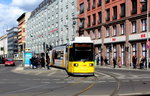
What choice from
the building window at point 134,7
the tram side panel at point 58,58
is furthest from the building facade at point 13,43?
the tram side panel at point 58,58

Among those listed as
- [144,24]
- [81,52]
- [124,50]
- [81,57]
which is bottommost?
[81,57]

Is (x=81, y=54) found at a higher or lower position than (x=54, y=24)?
lower

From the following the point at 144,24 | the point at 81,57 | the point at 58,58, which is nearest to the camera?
the point at 81,57

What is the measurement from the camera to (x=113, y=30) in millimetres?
53969

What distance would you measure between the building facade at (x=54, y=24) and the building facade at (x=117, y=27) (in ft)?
21.2

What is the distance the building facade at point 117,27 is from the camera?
4566 centimetres

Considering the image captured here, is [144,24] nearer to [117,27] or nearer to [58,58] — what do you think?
[117,27]

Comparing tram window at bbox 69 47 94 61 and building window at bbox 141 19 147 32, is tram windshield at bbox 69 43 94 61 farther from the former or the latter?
building window at bbox 141 19 147 32

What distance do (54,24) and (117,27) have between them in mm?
34414

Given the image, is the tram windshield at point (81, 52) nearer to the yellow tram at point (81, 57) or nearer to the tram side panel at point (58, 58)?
the yellow tram at point (81, 57)

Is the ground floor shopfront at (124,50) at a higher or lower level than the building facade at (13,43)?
lower

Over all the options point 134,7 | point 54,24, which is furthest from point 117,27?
point 54,24

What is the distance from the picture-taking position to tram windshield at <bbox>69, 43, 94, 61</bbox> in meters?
24.8

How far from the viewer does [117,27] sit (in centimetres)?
5178
